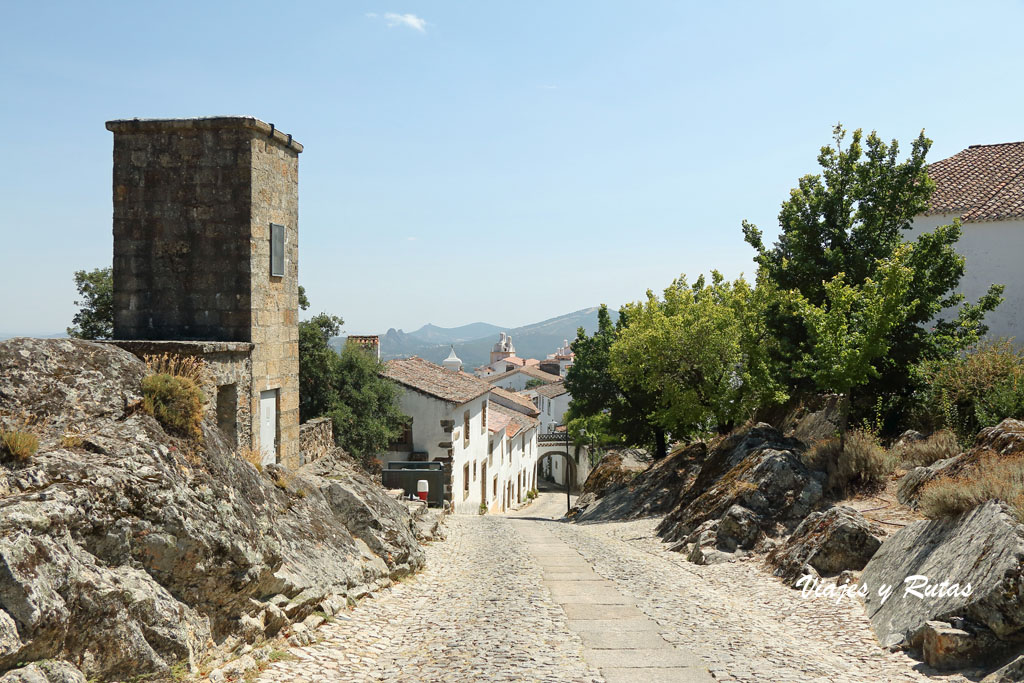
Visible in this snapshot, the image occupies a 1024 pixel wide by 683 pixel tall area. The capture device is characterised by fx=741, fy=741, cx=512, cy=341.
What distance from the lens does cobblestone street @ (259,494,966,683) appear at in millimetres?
6926

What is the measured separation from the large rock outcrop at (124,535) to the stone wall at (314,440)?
19.5 feet

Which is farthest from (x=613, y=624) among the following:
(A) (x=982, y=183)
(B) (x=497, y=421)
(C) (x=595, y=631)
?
(B) (x=497, y=421)

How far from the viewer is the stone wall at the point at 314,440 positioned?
15000 mm

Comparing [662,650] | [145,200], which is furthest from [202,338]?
[662,650]

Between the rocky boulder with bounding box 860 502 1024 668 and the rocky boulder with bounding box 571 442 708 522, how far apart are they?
471 inches

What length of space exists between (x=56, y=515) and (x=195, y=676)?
173 centimetres

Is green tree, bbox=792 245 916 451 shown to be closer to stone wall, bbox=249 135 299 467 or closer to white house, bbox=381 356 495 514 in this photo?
stone wall, bbox=249 135 299 467

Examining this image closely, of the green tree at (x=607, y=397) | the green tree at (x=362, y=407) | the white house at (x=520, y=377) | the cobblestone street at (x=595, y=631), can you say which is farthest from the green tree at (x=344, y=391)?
the white house at (x=520, y=377)

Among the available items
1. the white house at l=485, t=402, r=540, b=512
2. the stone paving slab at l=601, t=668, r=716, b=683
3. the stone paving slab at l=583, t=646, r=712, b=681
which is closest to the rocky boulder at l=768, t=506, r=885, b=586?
the stone paving slab at l=583, t=646, r=712, b=681

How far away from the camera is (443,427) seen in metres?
30.9

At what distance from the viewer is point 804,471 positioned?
14.2 metres

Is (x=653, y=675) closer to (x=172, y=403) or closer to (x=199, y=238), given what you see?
(x=172, y=403)

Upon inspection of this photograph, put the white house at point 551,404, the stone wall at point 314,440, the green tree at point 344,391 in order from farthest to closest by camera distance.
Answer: the white house at point 551,404
the green tree at point 344,391
the stone wall at point 314,440

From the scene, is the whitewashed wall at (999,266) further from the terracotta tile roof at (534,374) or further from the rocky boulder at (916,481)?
the terracotta tile roof at (534,374)
